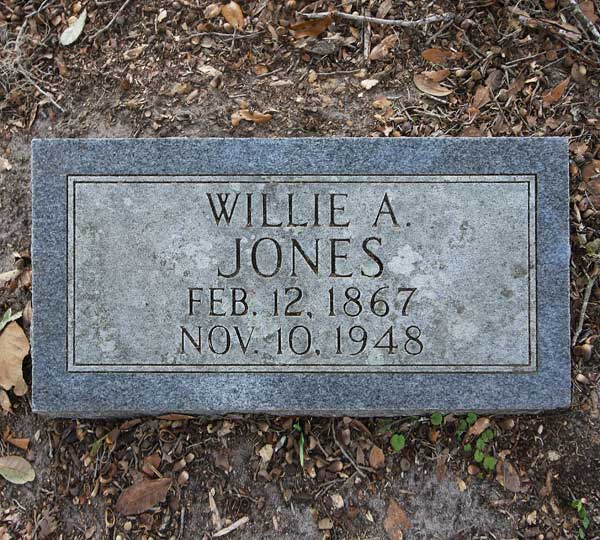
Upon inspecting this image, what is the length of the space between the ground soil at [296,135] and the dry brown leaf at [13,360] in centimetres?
8

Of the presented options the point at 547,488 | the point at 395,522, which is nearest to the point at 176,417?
the point at 395,522

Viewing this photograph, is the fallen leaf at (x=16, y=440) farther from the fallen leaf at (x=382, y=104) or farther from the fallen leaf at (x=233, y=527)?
the fallen leaf at (x=382, y=104)

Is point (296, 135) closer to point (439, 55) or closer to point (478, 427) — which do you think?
point (439, 55)

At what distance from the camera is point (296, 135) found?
104 inches

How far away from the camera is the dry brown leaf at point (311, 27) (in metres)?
2.67

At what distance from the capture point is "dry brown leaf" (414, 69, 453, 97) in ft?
8.71

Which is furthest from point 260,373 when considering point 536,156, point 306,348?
point 536,156

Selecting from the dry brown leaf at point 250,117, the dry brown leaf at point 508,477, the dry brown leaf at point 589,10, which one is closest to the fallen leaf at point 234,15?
the dry brown leaf at point 250,117

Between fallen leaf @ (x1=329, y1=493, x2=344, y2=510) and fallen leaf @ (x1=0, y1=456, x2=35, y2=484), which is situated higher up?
fallen leaf @ (x1=0, y1=456, x2=35, y2=484)

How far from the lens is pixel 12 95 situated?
2.73 meters

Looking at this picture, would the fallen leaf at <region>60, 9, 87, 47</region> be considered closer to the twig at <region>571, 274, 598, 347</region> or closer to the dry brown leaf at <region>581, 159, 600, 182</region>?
the dry brown leaf at <region>581, 159, 600, 182</region>

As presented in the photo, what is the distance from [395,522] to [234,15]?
233 centimetres

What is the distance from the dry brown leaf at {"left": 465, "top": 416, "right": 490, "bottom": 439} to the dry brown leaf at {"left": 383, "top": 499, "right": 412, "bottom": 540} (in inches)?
16.5

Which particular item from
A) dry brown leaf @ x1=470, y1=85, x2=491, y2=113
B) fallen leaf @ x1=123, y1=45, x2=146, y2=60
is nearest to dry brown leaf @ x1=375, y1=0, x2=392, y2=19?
dry brown leaf @ x1=470, y1=85, x2=491, y2=113
